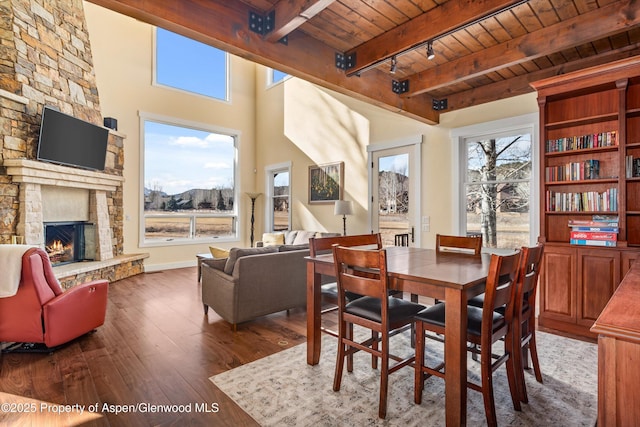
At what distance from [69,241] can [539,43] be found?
22.0 ft

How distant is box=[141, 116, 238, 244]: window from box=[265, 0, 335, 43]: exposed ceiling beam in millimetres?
5078

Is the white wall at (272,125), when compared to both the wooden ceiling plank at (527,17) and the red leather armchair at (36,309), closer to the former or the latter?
the wooden ceiling plank at (527,17)

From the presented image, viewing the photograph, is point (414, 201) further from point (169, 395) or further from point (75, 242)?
point (75, 242)

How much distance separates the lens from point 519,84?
4031 mm

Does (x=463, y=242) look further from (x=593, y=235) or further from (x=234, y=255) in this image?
(x=234, y=255)

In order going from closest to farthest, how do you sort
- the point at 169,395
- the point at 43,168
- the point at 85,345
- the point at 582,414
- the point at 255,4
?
1. the point at 582,414
2. the point at 169,395
3. the point at 255,4
4. the point at 85,345
5. the point at 43,168

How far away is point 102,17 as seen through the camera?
240 inches

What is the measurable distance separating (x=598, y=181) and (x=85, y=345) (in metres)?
4.91

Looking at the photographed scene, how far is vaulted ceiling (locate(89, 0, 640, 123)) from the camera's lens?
2445 mm

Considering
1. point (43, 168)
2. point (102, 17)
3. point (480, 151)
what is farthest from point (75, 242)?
point (480, 151)

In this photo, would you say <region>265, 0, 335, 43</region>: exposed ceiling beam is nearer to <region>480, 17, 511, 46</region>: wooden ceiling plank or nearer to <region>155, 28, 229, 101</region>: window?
<region>480, 17, 511, 46</region>: wooden ceiling plank

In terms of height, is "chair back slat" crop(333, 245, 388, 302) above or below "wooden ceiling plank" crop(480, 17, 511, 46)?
below

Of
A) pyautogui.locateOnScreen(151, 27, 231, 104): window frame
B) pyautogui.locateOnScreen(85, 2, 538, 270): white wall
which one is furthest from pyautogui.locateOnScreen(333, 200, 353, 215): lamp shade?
pyautogui.locateOnScreen(151, 27, 231, 104): window frame

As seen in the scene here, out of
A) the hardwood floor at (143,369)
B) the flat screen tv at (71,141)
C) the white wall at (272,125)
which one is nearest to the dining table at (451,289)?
the hardwood floor at (143,369)
